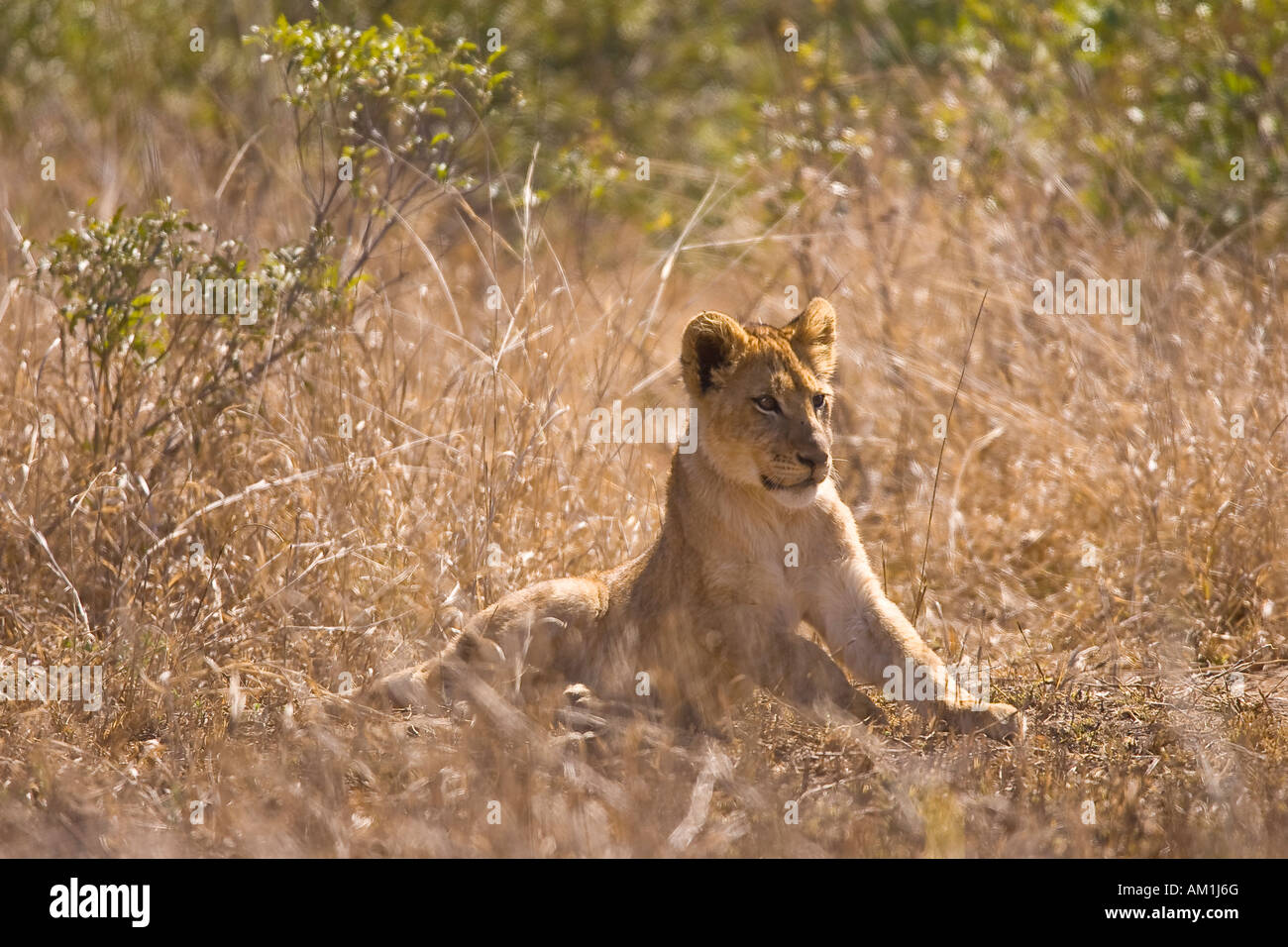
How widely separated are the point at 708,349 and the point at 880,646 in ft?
4.48

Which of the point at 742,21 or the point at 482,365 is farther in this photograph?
the point at 742,21

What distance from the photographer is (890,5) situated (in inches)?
584

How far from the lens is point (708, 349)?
594 centimetres

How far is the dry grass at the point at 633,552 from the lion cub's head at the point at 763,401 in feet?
3.09

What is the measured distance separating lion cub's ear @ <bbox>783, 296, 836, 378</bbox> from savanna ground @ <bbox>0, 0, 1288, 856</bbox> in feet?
2.97

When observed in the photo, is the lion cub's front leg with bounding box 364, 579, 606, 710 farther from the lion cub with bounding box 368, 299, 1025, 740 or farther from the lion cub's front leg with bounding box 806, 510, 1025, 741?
the lion cub's front leg with bounding box 806, 510, 1025, 741

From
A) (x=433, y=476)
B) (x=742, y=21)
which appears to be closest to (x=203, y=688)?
(x=433, y=476)

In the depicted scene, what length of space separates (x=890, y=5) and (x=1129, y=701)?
10682mm

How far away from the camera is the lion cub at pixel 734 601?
18.0ft
